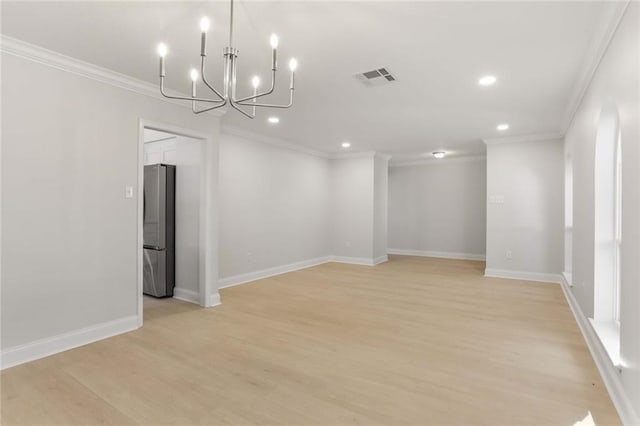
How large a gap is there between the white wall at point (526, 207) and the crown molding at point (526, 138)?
54 millimetres

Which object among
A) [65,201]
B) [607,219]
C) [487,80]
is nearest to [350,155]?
[487,80]

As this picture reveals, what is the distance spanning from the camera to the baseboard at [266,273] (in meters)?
5.34

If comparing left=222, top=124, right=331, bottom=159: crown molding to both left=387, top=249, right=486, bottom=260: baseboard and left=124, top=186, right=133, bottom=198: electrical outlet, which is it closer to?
left=124, top=186, right=133, bottom=198: electrical outlet

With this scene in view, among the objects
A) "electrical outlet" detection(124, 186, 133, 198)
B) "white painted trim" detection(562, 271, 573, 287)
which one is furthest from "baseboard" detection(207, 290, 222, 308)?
"white painted trim" detection(562, 271, 573, 287)

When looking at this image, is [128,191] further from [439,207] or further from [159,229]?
[439,207]

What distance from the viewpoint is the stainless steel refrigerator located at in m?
4.73

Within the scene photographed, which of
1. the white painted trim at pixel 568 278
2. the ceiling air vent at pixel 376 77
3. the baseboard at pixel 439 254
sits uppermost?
the ceiling air vent at pixel 376 77

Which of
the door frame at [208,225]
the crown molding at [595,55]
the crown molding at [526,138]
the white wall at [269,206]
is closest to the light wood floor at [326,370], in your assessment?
the door frame at [208,225]

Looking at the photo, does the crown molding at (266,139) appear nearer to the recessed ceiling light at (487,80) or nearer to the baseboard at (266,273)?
the baseboard at (266,273)

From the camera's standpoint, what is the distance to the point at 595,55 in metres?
2.69

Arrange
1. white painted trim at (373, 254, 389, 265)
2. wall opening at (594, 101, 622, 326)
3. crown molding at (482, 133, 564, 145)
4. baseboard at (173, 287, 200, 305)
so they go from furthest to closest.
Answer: white painted trim at (373, 254, 389, 265) < crown molding at (482, 133, 564, 145) < baseboard at (173, 287, 200, 305) < wall opening at (594, 101, 622, 326)

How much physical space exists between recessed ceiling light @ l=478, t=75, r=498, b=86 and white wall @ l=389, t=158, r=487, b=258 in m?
5.16

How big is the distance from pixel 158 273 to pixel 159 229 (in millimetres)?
633

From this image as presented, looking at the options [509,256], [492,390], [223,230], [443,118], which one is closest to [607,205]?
[492,390]
